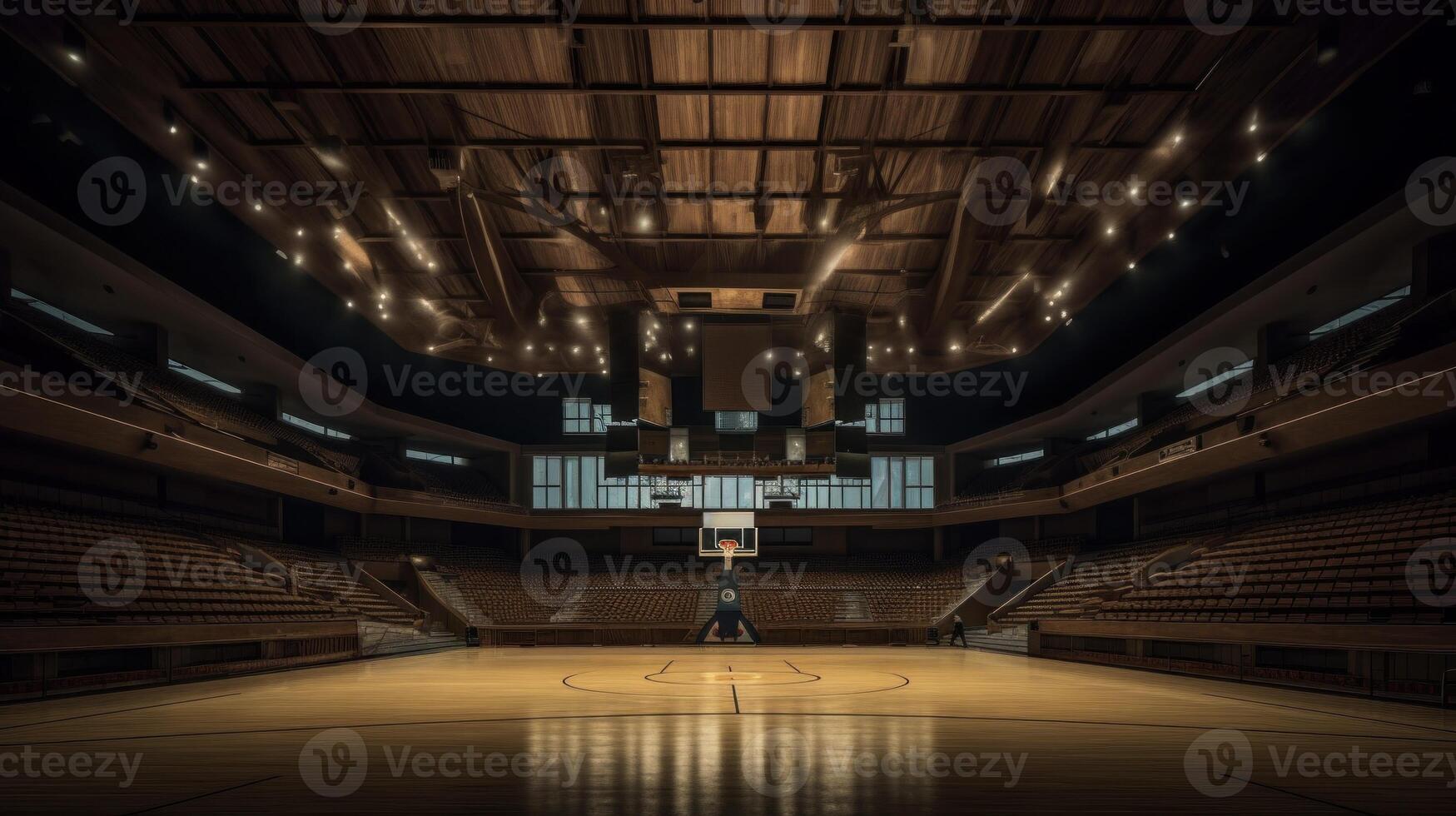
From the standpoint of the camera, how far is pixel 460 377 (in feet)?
108

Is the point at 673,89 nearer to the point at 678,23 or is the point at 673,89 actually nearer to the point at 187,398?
the point at 678,23

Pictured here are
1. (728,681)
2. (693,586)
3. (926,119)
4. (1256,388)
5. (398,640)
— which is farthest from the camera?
(693,586)

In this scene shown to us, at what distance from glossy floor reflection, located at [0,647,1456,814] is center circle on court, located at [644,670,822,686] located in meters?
0.66

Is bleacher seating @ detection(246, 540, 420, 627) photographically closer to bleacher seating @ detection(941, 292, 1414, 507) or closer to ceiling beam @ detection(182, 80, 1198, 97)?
ceiling beam @ detection(182, 80, 1198, 97)

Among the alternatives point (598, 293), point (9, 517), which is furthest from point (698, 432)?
point (9, 517)

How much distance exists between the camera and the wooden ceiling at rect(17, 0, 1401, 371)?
11.5 m

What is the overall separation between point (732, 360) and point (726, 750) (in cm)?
1730

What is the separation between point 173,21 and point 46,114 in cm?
653

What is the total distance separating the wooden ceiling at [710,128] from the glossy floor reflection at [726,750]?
8219 millimetres

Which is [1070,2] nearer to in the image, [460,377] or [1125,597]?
[1125,597]

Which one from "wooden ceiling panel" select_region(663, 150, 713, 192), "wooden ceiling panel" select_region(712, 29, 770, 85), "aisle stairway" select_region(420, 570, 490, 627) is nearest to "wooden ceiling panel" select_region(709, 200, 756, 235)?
"wooden ceiling panel" select_region(663, 150, 713, 192)

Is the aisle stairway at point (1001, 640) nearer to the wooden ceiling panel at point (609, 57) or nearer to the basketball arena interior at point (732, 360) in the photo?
the basketball arena interior at point (732, 360)

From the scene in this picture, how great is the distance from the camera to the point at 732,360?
2325 cm

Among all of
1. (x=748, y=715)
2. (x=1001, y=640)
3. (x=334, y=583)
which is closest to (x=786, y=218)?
(x=748, y=715)
